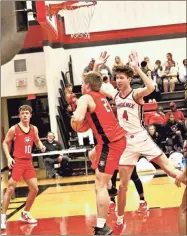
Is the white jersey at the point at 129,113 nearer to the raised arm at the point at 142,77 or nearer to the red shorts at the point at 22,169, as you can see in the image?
the raised arm at the point at 142,77

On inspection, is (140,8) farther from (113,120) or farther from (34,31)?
(113,120)

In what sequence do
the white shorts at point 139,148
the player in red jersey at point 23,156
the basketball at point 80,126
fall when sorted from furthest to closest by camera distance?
the player in red jersey at point 23,156 → the white shorts at point 139,148 → the basketball at point 80,126

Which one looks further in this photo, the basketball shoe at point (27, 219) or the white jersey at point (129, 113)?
the basketball shoe at point (27, 219)

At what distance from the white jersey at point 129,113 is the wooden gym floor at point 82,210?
1.14 meters

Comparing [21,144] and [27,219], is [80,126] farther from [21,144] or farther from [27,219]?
[27,219]

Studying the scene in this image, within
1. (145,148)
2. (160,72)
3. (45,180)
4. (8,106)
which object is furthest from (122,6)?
(145,148)

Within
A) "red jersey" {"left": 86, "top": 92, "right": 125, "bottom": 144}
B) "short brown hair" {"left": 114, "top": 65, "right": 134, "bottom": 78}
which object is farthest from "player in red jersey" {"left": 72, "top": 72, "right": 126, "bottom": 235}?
"short brown hair" {"left": 114, "top": 65, "right": 134, "bottom": 78}

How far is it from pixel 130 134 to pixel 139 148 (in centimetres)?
21

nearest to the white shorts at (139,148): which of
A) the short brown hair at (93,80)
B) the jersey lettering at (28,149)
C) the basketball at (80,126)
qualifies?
the basketball at (80,126)

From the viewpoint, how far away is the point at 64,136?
47.1 feet

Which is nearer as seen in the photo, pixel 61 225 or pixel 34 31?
pixel 61 225

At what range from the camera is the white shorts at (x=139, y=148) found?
6.02 m

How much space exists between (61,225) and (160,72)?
377 inches

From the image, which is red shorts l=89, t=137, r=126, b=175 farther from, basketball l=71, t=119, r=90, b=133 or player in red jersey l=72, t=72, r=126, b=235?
basketball l=71, t=119, r=90, b=133
